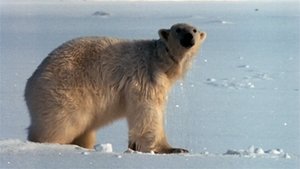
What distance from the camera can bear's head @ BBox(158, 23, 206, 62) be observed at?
4.82 metres

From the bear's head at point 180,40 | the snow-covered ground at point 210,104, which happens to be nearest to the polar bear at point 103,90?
the bear's head at point 180,40

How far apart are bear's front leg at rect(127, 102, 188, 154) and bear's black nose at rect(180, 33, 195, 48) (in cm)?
52

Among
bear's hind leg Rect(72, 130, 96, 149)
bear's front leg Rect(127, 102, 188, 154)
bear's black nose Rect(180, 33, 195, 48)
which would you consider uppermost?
bear's black nose Rect(180, 33, 195, 48)

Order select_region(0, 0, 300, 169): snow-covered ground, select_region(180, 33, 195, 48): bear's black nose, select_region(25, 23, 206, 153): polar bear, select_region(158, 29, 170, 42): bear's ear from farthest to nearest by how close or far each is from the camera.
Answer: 1. select_region(158, 29, 170, 42): bear's ear
2. select_region(180, 33, 195, 48): bear's black nose
3. select_region(25, 23, 206, 153): polar bear
4. select_region(0, 0, 300, 169): snow-covered ground

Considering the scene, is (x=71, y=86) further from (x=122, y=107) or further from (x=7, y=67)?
(x=7, y=67)

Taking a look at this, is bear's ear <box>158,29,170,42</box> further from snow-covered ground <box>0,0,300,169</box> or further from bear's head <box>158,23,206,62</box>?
snow-covered ground <box>0,0,300,169</box>

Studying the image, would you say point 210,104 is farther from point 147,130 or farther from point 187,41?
point 147,130

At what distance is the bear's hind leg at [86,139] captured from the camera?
4.84 m

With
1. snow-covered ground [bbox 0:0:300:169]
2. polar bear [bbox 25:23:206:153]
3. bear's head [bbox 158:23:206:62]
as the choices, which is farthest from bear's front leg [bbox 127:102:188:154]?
bear's head [bbox 158:23:206:62]

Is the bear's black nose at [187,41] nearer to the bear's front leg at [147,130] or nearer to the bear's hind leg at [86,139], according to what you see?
the bear's front leg at [147,130]

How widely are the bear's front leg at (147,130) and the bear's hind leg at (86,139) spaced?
0.39m

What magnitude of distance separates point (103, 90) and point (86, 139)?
0.45 m

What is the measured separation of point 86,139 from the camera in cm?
491

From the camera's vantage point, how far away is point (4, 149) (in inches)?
144
